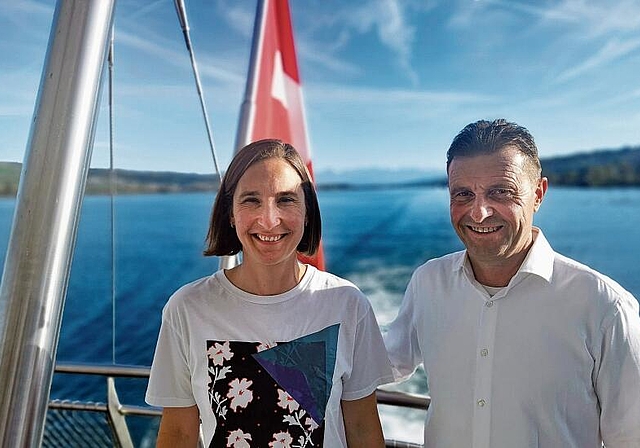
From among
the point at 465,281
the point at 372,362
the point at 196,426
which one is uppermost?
the point at 465,281

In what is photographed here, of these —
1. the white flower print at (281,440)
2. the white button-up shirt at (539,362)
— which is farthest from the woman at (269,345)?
the white button-up shirt at (539,362)

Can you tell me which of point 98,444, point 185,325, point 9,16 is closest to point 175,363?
point 185,325

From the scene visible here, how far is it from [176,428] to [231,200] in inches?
13.4

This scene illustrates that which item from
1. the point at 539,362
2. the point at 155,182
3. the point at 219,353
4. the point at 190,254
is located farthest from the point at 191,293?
the point at 190,254

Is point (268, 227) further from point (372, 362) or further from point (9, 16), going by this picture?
point (9, 16)

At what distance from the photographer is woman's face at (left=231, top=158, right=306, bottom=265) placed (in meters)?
0.87

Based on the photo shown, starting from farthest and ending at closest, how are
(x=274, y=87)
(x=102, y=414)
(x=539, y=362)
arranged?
(x=274, y=87), (x=102, y=414), (x=539, y=362)

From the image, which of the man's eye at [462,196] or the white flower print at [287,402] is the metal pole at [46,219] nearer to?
the white flower print at [287,402]

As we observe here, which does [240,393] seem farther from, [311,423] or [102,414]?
[102,414]

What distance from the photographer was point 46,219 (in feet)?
2.40

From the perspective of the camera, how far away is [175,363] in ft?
2.86

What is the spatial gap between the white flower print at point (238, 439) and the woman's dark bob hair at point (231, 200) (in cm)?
29

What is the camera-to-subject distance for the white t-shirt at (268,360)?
0.83m

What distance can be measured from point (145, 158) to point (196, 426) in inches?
181
